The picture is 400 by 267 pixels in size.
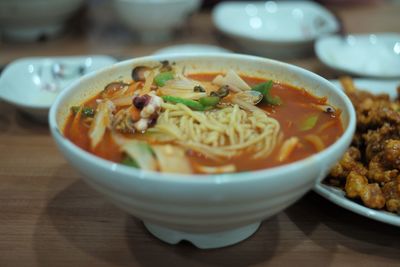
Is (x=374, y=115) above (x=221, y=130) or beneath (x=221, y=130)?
beneath

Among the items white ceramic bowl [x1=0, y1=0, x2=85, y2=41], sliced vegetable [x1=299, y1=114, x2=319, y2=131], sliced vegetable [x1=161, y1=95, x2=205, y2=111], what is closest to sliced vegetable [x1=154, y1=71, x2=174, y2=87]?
sliced vegetable [x1=161, y1=95, x2=205, y2=111]

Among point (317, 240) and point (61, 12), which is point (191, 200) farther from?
point (61, 12)

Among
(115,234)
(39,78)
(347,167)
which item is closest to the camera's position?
(115,234)

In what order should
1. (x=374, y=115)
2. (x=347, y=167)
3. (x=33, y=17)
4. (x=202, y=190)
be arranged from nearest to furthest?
1. (x=202, y=190)
2. (x=347, y=167)
3. (x=374, y=115)
4. (x=33, y=17)

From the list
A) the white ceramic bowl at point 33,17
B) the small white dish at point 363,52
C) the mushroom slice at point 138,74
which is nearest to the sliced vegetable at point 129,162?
the mushroom slice at point 138,74

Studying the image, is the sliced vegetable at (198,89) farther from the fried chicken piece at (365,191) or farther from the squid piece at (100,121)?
the fried chicken piece at (365,191)

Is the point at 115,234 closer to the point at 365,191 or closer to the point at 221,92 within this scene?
the point at 221,92

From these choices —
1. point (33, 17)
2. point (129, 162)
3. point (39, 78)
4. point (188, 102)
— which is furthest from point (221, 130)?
point (33, 17)
